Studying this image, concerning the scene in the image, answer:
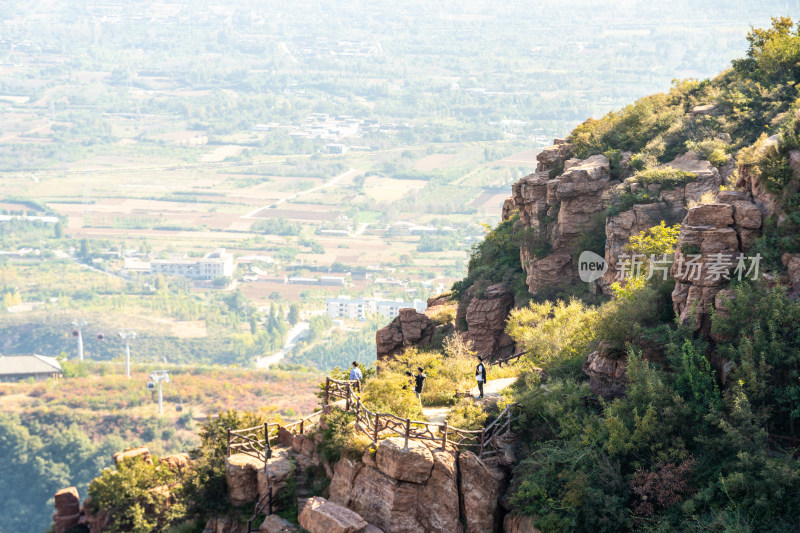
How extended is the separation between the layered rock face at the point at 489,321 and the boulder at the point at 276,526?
13.3m

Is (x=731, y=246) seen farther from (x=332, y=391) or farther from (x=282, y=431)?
(x=282, y=431)

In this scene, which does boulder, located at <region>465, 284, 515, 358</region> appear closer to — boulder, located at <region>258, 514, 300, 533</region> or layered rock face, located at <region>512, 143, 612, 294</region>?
layered rock face, located at <region>512, 143, 612, 294</region>

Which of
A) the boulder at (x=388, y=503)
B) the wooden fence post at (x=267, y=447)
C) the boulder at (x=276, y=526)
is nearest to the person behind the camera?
the boulder at (x=388, y=503)

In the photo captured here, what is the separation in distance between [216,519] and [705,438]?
1445 centimetres

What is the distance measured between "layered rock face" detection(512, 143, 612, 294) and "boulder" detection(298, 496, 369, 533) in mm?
16155

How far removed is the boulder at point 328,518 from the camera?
2541cm

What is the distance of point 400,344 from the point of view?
41094mm

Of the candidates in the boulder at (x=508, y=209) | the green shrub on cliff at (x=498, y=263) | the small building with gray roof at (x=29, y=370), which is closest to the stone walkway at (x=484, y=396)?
the green shrub on cliff at (x=498, y=263)

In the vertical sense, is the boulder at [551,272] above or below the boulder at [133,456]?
above

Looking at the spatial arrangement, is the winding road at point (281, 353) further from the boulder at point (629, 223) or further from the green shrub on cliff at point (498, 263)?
the boulder at point (629, 223)

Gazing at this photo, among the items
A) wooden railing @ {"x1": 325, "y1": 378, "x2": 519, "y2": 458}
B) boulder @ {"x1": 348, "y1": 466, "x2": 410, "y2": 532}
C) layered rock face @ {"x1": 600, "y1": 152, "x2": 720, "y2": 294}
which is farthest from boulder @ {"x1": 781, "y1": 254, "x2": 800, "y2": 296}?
boulder @ {"x1": 348, "y1": 466, "x2": 410, "y2": 532}

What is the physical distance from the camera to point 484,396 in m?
29.2

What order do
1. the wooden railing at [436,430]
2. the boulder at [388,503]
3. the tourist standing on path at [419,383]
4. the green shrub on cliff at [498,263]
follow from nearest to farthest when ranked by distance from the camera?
the boulder at [388,503], the wooden railing at [436,430], the tourist standing on path at [419,383], the green shrub on cliff at [498,263]

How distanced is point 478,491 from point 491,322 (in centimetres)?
1503
